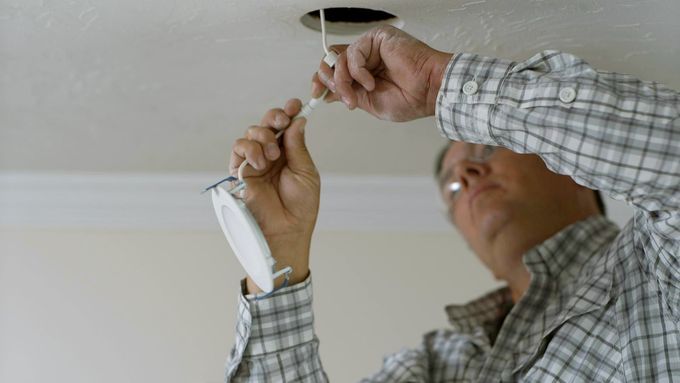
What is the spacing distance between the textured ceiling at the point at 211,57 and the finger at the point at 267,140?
132mm

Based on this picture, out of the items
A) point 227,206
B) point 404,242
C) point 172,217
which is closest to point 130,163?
point 172,217

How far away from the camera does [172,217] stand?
2.29m

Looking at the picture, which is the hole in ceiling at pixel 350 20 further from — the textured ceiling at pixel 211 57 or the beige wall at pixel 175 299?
the beige wall at pixel 175 299

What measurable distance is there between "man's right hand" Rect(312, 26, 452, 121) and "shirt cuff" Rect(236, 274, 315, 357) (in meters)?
0.37

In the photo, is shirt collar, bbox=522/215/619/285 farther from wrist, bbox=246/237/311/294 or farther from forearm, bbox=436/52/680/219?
forearm, bbox=436/52/680/219

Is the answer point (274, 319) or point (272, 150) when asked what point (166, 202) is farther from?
point (272, 150)

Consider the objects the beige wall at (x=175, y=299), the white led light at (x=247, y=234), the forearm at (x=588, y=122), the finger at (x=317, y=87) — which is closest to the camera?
the forearm at (x=588, y=122)

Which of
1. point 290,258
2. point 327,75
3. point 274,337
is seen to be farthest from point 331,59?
point 274,337

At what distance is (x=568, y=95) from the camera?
1.00 m

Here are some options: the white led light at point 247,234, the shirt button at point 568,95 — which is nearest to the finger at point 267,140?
the white led light at point 247,234

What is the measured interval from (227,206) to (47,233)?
1296 mm

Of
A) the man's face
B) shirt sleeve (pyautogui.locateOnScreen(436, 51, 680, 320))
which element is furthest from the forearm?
the man's face

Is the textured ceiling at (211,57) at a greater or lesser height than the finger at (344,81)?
Result: greater

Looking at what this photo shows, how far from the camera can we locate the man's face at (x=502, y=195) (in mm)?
1770
